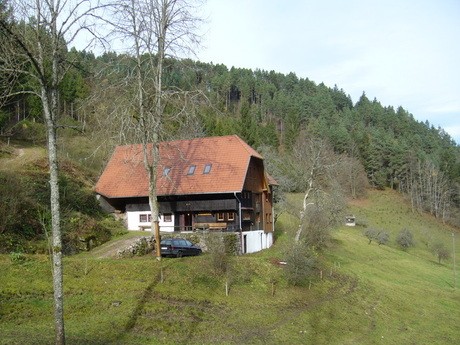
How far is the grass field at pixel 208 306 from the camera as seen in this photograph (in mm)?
15688

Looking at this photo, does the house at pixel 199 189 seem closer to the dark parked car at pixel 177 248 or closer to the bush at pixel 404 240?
the dark parked car at pixel 177 248

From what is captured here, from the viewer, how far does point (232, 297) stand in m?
21.3

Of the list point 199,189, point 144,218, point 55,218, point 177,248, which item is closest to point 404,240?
point 199,189

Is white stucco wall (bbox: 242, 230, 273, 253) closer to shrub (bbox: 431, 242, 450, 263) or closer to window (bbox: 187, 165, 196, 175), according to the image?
window (bbox: 187, 165, 196, 175)

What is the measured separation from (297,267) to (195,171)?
12.6 m

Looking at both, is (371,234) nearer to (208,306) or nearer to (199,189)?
(199,189)

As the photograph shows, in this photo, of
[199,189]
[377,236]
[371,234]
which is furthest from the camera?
[371,234]

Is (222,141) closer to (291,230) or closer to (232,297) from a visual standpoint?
(291,230)

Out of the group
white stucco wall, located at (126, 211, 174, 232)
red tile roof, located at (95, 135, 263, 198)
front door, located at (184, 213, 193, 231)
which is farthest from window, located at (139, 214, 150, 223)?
front door, located at (184, 213, 193, 231)

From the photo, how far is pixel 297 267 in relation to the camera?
26000mm

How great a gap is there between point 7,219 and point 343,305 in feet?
61.2

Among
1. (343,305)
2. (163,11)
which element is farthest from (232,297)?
(163,11)

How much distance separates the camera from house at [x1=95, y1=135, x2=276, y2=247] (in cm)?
3356

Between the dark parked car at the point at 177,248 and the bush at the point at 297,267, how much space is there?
593cm
